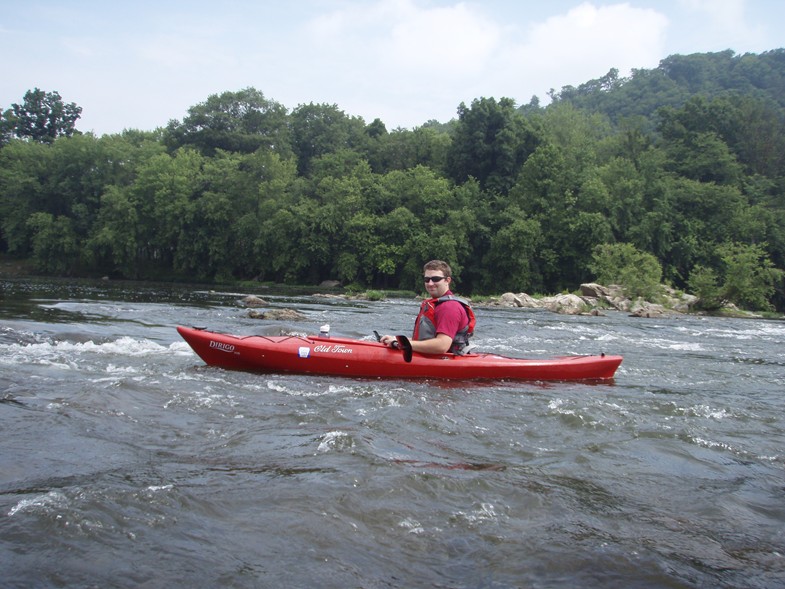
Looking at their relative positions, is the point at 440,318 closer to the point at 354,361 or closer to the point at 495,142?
the point at 354,361

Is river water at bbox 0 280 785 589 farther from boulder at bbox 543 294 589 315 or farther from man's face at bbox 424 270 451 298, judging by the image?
boulder at bbox 543 294 589 315

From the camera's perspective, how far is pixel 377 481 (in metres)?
3.36

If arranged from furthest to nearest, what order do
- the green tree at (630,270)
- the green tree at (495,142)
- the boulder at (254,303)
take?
the green tree at (495,142), the green tree at (630,270), the boulder at (254,303)

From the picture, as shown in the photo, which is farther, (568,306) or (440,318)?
(568,306)

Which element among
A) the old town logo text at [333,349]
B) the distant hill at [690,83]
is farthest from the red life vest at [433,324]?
the distant hill at [690,83]

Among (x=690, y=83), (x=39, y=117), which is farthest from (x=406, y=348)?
(x=690, y=83)

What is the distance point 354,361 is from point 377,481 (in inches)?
132

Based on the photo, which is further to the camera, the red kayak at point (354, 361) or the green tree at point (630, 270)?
the green tree at point (630, 270)

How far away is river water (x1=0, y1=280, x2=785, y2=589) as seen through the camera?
8.13ft

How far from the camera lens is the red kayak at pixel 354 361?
6.66 m

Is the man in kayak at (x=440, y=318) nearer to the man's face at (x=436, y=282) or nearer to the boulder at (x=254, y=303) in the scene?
the man's face at (x=436, y=282)

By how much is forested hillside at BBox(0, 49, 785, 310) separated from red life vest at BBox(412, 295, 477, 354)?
22.1 m

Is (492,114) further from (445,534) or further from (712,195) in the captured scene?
(445,534)

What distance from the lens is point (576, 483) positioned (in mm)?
3531
